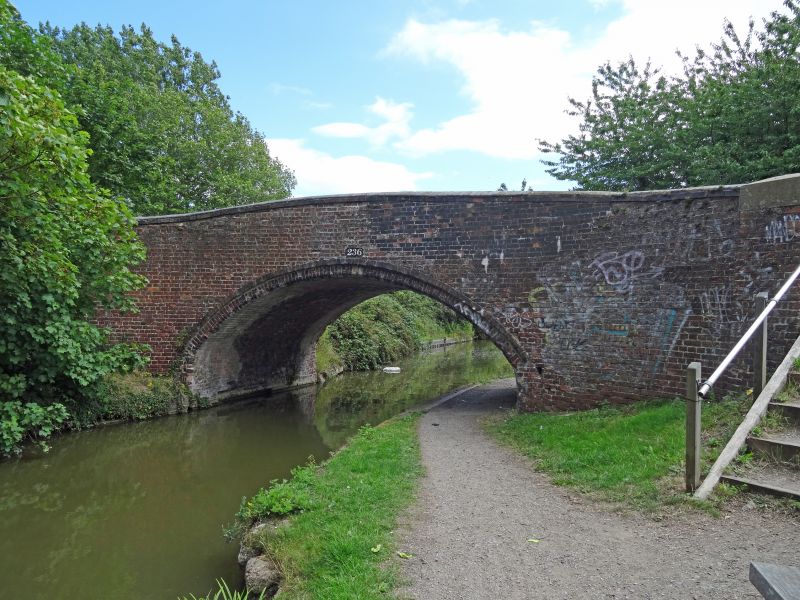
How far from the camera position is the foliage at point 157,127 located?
13.0m

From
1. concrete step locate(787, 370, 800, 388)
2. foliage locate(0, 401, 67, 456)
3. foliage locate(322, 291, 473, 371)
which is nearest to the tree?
foliage locate(0, 401, 67, 456)

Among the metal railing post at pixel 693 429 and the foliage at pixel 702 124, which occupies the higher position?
the foliage at pixel 702 124

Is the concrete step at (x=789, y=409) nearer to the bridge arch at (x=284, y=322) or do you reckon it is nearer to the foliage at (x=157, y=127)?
the bridge arch at (x=284, y=322)

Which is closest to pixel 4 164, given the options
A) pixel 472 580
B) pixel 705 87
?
pixel 472 580

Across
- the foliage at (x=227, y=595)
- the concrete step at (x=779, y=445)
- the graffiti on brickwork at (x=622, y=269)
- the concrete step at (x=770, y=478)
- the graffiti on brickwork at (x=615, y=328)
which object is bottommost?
the foliage at (x=227, y=595)

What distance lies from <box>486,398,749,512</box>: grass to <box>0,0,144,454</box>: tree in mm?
5974

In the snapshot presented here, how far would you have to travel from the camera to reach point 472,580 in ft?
10.3

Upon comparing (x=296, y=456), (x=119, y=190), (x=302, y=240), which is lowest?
(x=296, y=456)

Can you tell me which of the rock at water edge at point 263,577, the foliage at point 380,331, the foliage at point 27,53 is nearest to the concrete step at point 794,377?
the rock at water edge at point 263,577

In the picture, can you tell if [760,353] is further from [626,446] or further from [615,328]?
[615,328]

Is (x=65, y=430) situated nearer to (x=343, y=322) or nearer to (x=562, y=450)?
(x=562, y=450)

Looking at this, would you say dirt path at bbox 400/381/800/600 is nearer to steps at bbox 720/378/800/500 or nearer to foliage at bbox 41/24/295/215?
steps at bbox 720/378/800/500

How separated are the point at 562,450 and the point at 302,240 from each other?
6.22 m

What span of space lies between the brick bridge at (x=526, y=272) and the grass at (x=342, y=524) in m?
3.28
